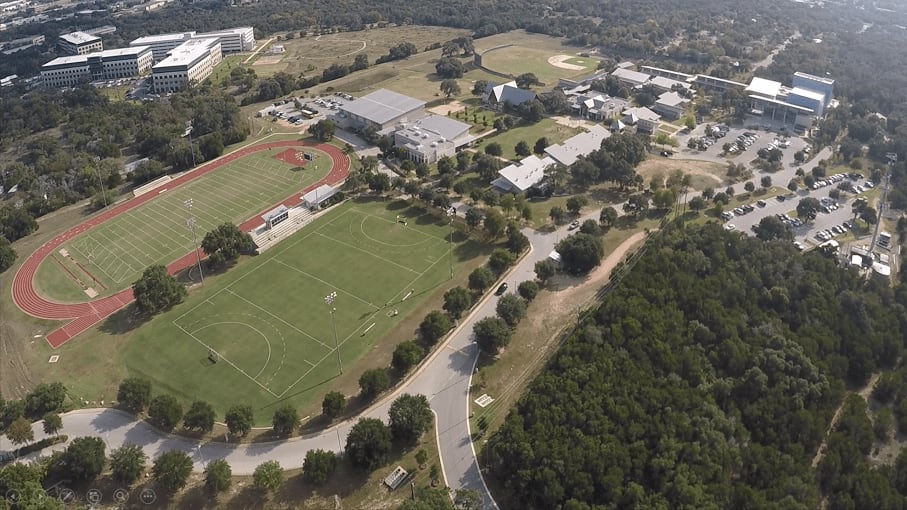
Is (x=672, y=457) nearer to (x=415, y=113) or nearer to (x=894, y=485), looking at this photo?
(x=894, y=485)

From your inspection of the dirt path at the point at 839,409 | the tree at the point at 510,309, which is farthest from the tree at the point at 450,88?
the dirt path at the point at 839,409

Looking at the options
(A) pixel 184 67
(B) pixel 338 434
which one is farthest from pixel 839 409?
(A) pixel 184 67

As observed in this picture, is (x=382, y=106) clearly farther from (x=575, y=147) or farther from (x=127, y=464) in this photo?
(x=127, y=464)

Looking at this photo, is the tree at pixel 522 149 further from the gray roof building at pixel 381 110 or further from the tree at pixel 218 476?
the tree at pixel 218 476

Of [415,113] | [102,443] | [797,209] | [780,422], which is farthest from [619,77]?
[102,443]

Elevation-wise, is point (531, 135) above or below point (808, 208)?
above

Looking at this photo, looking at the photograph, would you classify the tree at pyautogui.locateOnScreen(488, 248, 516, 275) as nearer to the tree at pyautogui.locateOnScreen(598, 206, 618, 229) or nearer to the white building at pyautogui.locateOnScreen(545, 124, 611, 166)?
the tree at pyautogui.locateOnScreen(598, 206, 618, 229)
